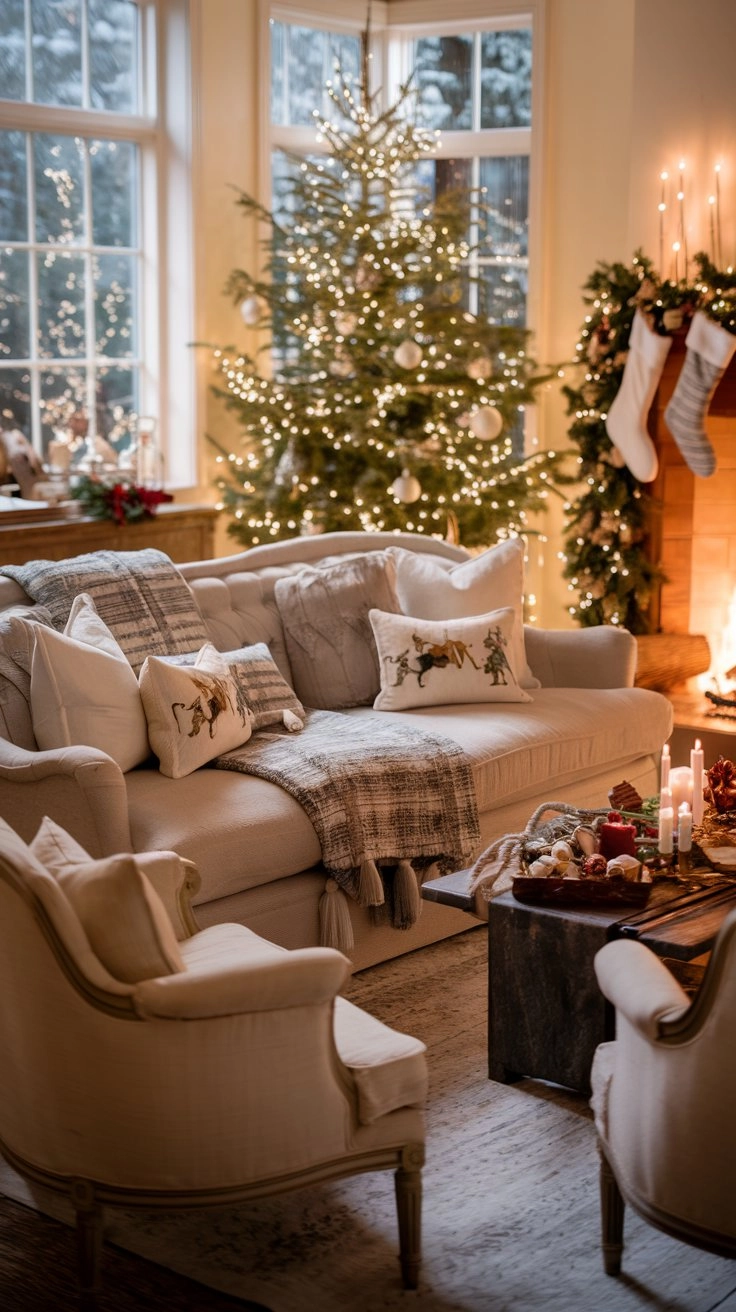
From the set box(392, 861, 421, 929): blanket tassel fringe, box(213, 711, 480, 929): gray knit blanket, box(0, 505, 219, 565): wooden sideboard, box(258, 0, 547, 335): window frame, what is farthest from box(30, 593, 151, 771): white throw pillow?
box(258, 0, 547, 335): window frame

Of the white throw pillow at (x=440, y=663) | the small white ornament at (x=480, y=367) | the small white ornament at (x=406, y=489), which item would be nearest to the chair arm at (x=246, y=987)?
the white throw pillow at (x=440, y=663)

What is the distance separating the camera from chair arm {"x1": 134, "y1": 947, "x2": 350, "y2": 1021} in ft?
7.48

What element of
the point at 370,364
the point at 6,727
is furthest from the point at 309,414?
the point at 6,727

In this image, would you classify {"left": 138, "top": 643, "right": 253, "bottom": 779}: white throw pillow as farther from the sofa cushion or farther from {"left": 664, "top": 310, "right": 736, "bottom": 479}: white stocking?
{"left": 664, "top": 310, "right": 736, "bottom": 479}: white stocking

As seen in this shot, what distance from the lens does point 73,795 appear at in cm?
336

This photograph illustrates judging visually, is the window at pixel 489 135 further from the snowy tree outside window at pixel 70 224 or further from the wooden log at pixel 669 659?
the wooden log at pixel 669 659

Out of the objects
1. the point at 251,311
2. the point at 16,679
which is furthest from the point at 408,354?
the point at 16,679

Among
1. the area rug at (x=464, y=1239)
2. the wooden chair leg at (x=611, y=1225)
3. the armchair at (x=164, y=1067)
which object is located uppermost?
the armchair at (x=164, y=1067)

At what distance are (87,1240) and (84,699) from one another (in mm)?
1493

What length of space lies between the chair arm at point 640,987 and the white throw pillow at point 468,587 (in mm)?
2143

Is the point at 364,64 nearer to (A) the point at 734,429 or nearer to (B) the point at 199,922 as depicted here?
(A) the point at 734,429

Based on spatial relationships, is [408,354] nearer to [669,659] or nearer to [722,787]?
[669,659]

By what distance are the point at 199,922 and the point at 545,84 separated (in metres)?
4.88

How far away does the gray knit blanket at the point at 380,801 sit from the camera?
366cm
